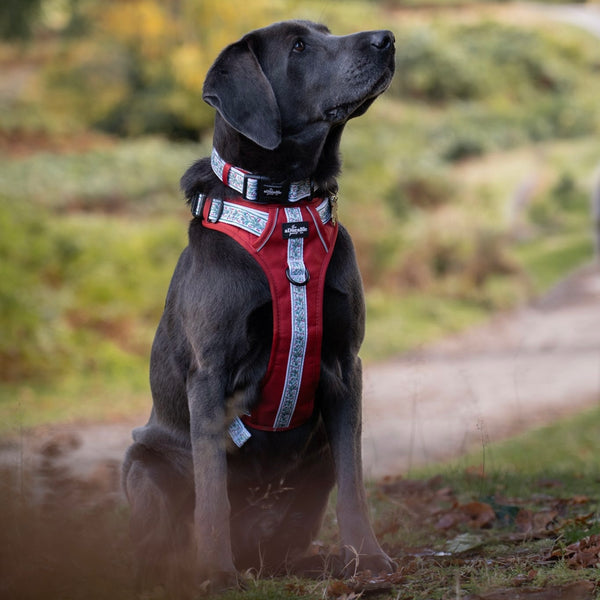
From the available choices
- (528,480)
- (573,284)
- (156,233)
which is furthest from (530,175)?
(528,480)

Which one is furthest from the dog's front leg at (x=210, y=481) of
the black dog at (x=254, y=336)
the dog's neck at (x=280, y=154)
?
the dog's neck at (x=280, y=154)

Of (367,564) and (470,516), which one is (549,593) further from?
(470,516)

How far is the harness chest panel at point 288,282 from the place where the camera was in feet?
11.1

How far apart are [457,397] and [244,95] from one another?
7198 mm

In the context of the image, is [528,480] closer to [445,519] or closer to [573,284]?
[445,519]

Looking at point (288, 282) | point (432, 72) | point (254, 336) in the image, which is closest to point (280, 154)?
point (288, 282)

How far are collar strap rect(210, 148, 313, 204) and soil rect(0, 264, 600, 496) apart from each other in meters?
1.99

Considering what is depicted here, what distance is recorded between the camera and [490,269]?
50.2 ft

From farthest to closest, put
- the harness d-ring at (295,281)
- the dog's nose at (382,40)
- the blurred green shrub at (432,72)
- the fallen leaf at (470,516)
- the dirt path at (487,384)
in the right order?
the blurred green shrub at (432,72) → the dirt path at (487,384) → the fallen leaf at (470,516) → the dog's nose at (382,40) → the harness d-ring at (295,281)

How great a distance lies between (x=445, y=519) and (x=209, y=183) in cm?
203

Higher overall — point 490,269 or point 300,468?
point 490,269

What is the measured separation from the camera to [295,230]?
3.50m

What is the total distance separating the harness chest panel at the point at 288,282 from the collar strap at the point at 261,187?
1.2 inches

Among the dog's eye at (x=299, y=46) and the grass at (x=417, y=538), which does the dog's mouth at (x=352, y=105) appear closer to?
the dog's eye at (x=299, y=46)
